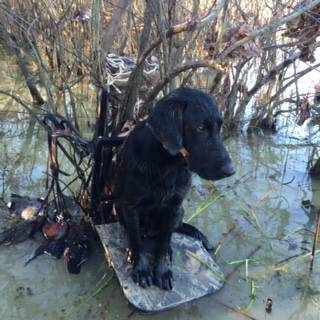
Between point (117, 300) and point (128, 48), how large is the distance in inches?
119

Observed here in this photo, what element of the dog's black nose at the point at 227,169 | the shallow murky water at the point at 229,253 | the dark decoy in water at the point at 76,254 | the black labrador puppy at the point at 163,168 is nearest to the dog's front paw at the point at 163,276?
the black labrador puppy at the point at 163,168

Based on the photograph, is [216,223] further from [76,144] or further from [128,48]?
[128,48]

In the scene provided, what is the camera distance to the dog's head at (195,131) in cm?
196

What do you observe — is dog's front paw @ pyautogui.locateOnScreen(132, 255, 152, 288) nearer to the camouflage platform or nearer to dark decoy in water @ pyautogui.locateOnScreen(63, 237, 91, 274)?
the camouflage platform

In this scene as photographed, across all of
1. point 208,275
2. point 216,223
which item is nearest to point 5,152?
point 216,223

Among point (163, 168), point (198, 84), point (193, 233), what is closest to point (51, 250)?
point (193, 233)

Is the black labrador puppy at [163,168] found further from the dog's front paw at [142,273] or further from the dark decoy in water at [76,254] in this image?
the dark decoy in water at [76,254]

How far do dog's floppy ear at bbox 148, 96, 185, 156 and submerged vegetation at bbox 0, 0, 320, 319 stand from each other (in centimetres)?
40

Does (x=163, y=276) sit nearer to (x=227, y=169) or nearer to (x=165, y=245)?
(x=165, y=245)

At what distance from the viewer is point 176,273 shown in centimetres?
256

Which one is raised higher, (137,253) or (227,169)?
(227,169)

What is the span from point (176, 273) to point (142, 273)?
0.23m

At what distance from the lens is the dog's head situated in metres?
1.96

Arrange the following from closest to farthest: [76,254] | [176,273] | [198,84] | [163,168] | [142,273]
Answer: [163,168] < [142,273] < [176,273] < [76,254] < [198,84]
